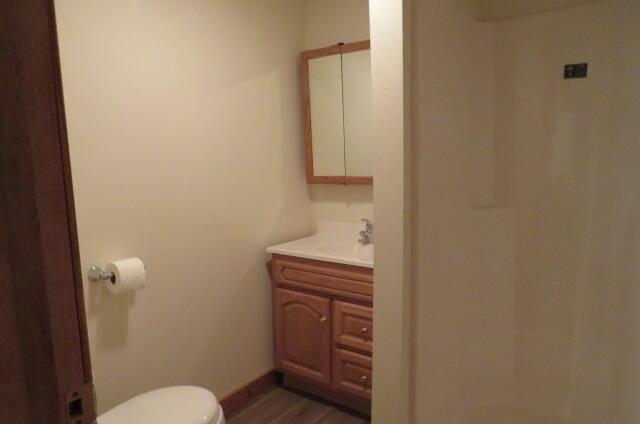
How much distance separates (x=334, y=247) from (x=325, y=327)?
1.67ft

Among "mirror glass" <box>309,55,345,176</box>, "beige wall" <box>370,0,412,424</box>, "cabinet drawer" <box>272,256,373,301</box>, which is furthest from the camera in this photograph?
"mirror glass" <box>309,55,345,176</box>

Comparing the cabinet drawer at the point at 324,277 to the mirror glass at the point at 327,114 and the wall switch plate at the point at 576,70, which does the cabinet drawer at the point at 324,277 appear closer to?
the mirror glass at the point at 327,114

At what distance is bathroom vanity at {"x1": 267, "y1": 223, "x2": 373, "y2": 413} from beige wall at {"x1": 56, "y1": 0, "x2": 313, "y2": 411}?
0.16m

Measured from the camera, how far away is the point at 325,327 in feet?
7.27

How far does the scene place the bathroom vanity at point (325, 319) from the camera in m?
2.09

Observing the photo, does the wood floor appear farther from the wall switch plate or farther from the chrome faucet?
the wall switch plate

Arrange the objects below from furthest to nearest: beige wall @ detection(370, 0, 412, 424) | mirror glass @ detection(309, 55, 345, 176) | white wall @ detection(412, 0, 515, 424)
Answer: mirror glass @ detection(309, 55, 345, 176), white wall @ detection(412, 0, 515, 424), beige wall @ detection(370, 0, 412, 424)

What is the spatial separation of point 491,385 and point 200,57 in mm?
1999

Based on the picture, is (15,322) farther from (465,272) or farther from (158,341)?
(158,341)

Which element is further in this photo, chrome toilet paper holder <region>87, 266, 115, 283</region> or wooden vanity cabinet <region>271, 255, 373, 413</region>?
wooden vanity cabinet <region>271, 255, 373, 413</region>

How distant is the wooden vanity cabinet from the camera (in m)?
2.09

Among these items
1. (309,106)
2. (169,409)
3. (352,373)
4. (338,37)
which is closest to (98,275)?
(169,409)

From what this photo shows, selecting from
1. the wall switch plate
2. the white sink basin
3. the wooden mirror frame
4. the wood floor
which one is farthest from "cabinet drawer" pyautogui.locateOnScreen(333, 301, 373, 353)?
the wall switch plate

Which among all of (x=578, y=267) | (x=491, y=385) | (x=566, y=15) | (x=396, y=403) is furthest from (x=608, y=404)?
(x=566, y=15)
